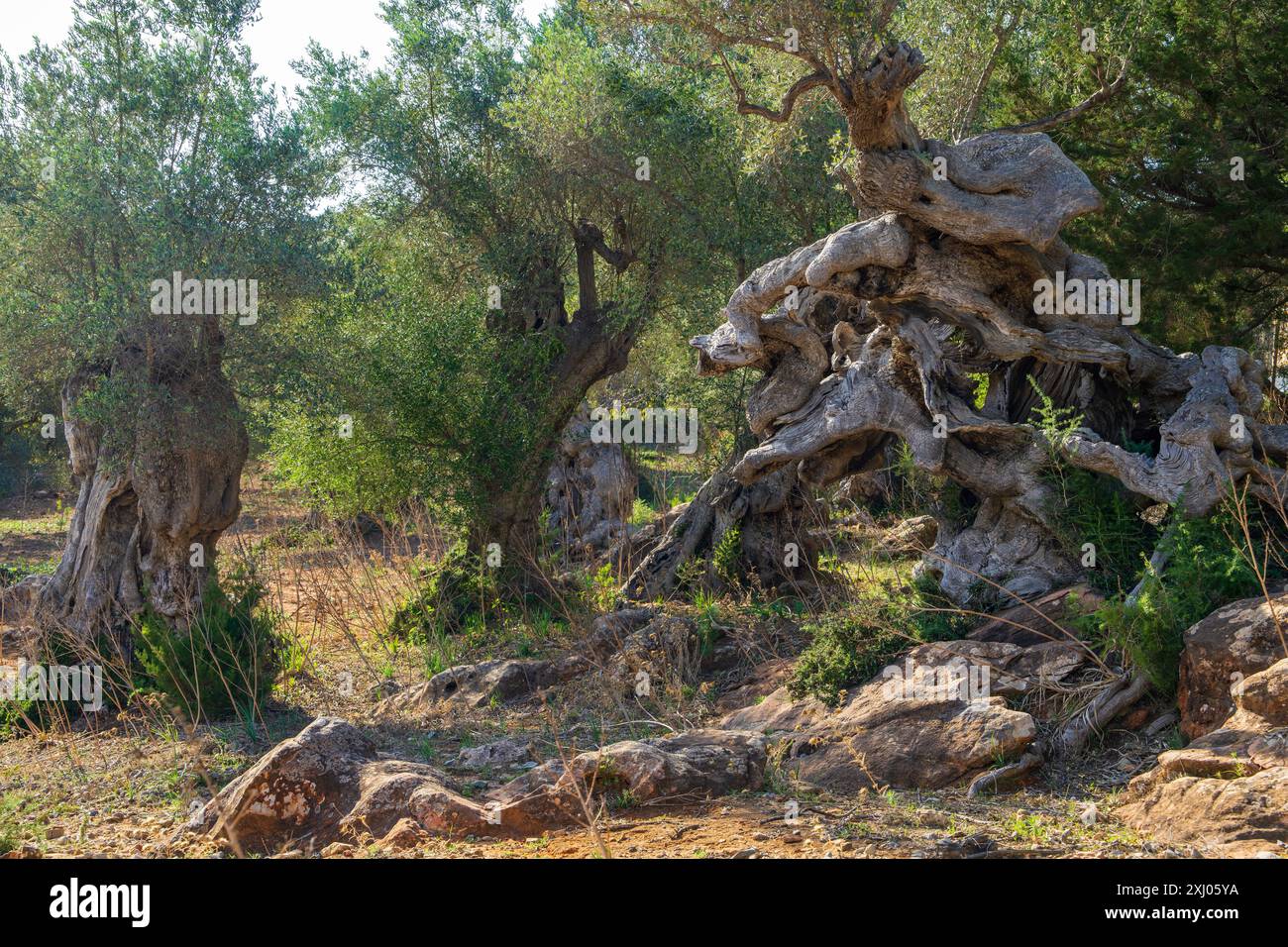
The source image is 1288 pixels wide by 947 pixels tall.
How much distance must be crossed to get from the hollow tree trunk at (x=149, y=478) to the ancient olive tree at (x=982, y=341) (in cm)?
450

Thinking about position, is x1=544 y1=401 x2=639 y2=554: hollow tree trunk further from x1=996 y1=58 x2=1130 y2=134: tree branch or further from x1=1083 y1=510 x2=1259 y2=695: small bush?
x1=1083 y1=510 x2=1259 y2=695: small bush

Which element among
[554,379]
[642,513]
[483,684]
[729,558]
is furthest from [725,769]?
[642,513]

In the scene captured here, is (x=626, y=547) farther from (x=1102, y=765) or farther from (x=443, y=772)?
(x=1102, y=765)

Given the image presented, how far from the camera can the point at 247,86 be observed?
421 inches

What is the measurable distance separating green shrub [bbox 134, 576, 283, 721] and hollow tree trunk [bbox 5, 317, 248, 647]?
595 mm

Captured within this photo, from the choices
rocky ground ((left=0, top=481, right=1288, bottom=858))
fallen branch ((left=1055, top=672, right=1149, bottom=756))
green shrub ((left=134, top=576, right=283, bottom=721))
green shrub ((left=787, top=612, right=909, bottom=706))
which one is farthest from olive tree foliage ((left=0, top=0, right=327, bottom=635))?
fallen branch ((left=1055, top=672, right=1149, bottom=756))

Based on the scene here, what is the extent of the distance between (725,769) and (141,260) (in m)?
6.86

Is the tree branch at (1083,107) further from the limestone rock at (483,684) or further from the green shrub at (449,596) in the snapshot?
the green shrub at (449,596)

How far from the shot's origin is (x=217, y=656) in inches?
376

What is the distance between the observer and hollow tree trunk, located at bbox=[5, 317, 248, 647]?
10070 millimetres

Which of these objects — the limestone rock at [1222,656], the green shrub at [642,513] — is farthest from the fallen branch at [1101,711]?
the green shrub at [642,513]

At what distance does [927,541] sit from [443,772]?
6096mm

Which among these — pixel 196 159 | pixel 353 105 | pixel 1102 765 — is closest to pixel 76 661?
pixel 196 159

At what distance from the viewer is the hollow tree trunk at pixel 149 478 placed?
10.1m
